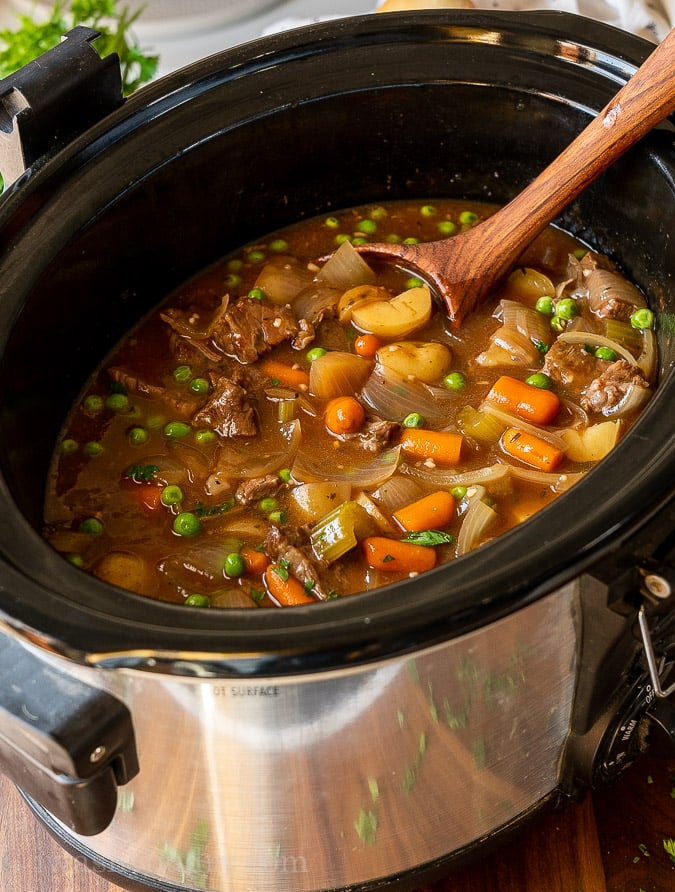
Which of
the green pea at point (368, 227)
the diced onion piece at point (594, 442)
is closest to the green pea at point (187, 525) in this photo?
the diced onion piece at point (594, 442)

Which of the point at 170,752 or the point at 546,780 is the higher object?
the point at 170,752

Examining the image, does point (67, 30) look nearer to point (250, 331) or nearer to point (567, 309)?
point (250, 331)

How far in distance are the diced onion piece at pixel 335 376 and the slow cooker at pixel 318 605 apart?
1.73ft

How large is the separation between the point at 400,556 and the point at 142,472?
25.3 inches

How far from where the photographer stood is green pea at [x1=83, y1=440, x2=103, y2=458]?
→ 241 centimetres

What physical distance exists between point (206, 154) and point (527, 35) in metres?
0.86

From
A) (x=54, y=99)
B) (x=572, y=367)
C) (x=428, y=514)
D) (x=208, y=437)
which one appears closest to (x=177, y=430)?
(x=208, y=437)

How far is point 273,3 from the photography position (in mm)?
4348

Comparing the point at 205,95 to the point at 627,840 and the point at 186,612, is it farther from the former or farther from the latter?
the point at 627,840

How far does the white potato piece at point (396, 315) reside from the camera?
2555mm

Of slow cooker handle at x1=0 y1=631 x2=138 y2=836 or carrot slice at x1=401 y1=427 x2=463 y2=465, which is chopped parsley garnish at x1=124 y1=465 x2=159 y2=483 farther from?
slow cooker handle at x1=0 y1=631 x2=138 y2=836

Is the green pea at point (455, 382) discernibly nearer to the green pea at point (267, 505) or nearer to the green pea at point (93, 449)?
the green pea at point (267, 505)

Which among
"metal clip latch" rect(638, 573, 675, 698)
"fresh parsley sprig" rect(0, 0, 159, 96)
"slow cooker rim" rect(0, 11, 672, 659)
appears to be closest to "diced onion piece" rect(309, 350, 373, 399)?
"slow cooker rim" rect(0, 11, 672, 659)

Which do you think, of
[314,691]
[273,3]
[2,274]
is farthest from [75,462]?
[273,3]
